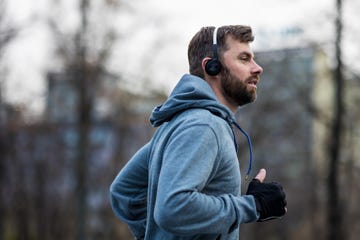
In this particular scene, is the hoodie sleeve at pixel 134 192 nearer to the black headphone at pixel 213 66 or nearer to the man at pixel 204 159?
the man at pixel 204 159

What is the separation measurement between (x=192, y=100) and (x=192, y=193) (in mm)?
443

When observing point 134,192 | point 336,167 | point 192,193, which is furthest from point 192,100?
point 336,167

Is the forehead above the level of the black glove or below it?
above

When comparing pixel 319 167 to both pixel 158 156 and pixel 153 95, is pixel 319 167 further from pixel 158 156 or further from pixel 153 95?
pixel 158 156

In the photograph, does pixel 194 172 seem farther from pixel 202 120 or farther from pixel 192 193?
pixel 202 120

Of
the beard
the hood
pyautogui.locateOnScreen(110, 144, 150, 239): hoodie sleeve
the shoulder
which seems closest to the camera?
the shoulder

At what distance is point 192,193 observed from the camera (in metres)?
2.66

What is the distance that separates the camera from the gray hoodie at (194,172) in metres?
2.67

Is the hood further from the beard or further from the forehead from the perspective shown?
the forehead

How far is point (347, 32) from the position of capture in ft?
57.8

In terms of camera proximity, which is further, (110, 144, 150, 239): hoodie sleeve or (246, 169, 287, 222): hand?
(110, 144, 150, 239): hoodie sleeve

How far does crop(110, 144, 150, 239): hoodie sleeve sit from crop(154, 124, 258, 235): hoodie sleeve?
57cm

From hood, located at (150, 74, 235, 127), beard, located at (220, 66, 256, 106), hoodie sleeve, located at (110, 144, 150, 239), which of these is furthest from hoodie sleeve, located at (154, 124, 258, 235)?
hoodie sleeve, located at (110, 144, 150, 239)

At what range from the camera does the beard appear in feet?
9.99
